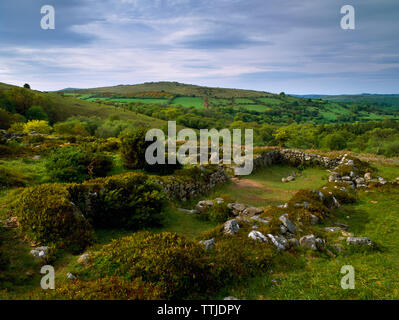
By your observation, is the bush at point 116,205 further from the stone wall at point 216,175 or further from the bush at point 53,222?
the stone wall at point 216,175

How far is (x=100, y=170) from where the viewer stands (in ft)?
40.6

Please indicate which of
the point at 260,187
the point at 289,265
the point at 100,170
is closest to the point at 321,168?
the point at 260,187

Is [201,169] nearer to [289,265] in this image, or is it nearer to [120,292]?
Result: [289,265]

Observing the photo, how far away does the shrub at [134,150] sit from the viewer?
44.7ft

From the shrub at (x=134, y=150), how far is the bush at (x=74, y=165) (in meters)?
1.43

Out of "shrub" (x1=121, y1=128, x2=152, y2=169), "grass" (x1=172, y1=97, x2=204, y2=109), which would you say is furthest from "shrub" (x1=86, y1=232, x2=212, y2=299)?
"grass" (x1=172, y1=97, x2=204, y2=109)

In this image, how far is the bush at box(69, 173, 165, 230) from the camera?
859 centimetres

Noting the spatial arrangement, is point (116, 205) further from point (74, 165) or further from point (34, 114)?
point (34, 114)

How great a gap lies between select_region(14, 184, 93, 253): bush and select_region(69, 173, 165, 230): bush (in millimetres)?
1081

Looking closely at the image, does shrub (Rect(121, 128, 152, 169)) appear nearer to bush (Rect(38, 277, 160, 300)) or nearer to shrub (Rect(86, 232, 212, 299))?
shrub (Rect(86, 232, 212, 299))
